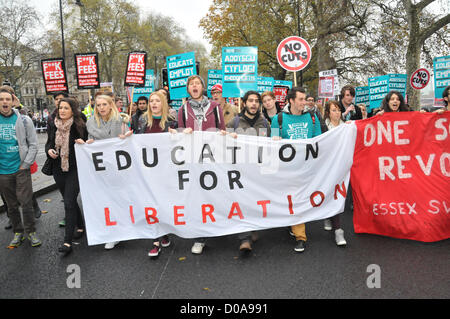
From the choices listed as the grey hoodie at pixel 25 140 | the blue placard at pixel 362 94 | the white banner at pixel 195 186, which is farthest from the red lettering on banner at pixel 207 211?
the blue placard at pixel 362 94

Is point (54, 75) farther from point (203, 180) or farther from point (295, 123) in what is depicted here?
point (295, 123)

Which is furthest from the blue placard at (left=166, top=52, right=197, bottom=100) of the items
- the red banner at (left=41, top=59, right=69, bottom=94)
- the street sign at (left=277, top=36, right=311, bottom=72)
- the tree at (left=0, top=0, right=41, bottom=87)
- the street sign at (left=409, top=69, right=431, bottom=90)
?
the tree at (left=0, top=0, right=41, bottom=87)

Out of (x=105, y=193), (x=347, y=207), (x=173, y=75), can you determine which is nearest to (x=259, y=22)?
(x=173, y=75)

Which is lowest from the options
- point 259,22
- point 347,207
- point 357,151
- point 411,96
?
point 347,207

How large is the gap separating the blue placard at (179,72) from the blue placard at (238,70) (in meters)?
1.06

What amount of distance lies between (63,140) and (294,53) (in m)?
4.55

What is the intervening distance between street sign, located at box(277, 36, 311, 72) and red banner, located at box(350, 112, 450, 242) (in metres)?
2.67

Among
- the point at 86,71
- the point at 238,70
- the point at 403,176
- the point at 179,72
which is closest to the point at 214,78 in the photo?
the point at 179,72

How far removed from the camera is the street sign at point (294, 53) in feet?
21.7

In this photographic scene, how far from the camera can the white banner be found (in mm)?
4086

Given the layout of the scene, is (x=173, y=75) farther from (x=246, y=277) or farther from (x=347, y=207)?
(x=246, y=277)

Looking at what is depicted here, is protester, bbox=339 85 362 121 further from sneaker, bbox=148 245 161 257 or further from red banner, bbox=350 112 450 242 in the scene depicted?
sneaker, bbox=148 245 161 257
